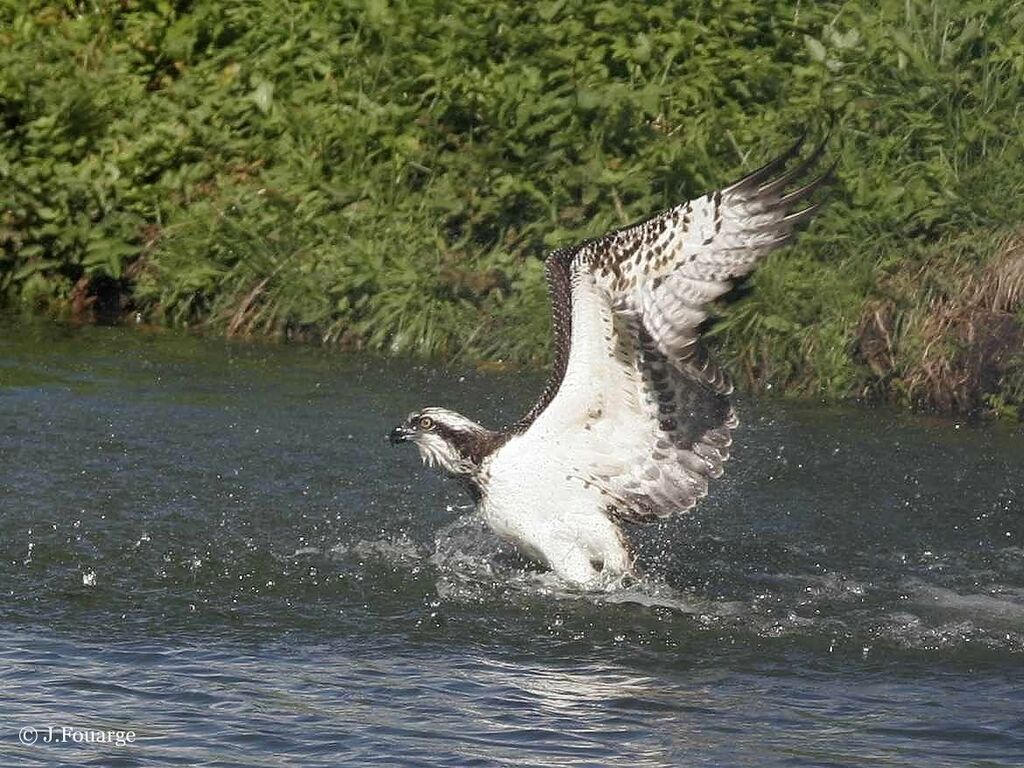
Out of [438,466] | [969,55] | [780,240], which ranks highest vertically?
[969,55]

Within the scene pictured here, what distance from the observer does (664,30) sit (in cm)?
1146

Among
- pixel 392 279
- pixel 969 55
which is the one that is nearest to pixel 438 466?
pixel 392 279

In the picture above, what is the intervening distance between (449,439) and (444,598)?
585mm

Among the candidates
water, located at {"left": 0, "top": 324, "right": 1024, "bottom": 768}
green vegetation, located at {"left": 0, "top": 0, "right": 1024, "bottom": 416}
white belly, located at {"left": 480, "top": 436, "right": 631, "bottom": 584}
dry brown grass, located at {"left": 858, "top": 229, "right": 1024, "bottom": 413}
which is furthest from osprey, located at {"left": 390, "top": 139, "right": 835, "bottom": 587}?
green vegetation, located at {"left": 0, "top": 0, "right": 1024, "bottom": 416}

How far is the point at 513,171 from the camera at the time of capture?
11102 millimetres

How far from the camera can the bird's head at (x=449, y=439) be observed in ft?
23.3

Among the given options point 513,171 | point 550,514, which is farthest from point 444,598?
point 513,171

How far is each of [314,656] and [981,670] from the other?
1.96m

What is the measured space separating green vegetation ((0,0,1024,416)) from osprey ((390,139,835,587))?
289 centimetres

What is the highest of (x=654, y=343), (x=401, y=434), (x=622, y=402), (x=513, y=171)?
(x=513, y=171)

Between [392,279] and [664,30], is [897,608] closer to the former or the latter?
[392,279]

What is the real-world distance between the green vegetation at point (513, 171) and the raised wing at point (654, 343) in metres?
2.87

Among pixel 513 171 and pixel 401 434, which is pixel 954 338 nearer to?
pixel 513 171

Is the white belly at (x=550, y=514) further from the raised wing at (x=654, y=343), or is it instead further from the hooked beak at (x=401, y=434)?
the hooked beak at (x=401, y=434)
